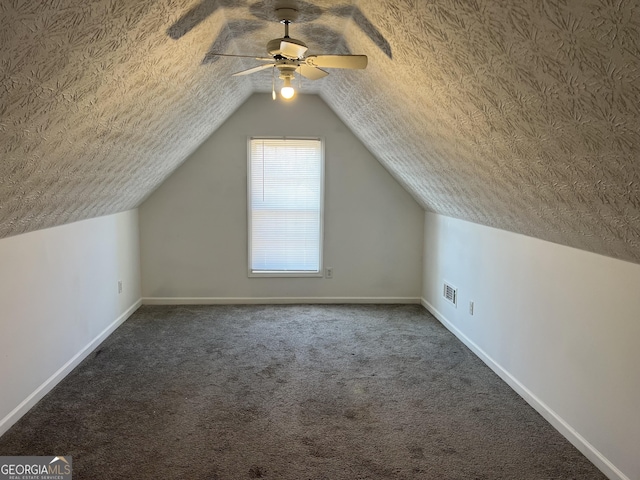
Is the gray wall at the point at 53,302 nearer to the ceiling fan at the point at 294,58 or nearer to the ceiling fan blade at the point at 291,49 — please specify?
the ceiling fan at the point at 294,58

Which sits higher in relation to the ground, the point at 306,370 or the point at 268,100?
the point at 268,100

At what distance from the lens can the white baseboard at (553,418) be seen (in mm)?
2248

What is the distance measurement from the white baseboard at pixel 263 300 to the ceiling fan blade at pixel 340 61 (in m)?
3.23

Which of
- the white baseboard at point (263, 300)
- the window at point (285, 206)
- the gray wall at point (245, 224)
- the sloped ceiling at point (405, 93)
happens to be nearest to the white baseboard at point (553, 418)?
the sloped ceiling at point (405, 93)

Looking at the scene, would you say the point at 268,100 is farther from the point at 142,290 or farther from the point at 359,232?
the point at 142,290

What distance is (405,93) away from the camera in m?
2.79

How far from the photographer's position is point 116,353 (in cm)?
372

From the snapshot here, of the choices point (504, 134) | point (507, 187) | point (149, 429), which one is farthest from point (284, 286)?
point (504, 134)

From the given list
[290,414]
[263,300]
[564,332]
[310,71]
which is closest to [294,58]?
[310,71]

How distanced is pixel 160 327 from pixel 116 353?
686 mm

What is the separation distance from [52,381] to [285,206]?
2.86m

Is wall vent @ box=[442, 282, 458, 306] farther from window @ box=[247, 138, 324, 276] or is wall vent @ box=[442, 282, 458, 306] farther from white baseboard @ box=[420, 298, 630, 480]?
window @ box=[247, 138, 324, 276]

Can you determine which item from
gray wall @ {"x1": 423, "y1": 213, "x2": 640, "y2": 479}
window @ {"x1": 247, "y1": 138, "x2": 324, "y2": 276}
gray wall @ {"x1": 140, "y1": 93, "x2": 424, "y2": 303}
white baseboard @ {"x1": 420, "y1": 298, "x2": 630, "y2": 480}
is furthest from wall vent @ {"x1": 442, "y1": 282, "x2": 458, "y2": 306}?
window @ {"x1": 247, "y1": 138, "x2": 324, "y2": 276}

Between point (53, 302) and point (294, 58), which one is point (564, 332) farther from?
point (53, 302)
